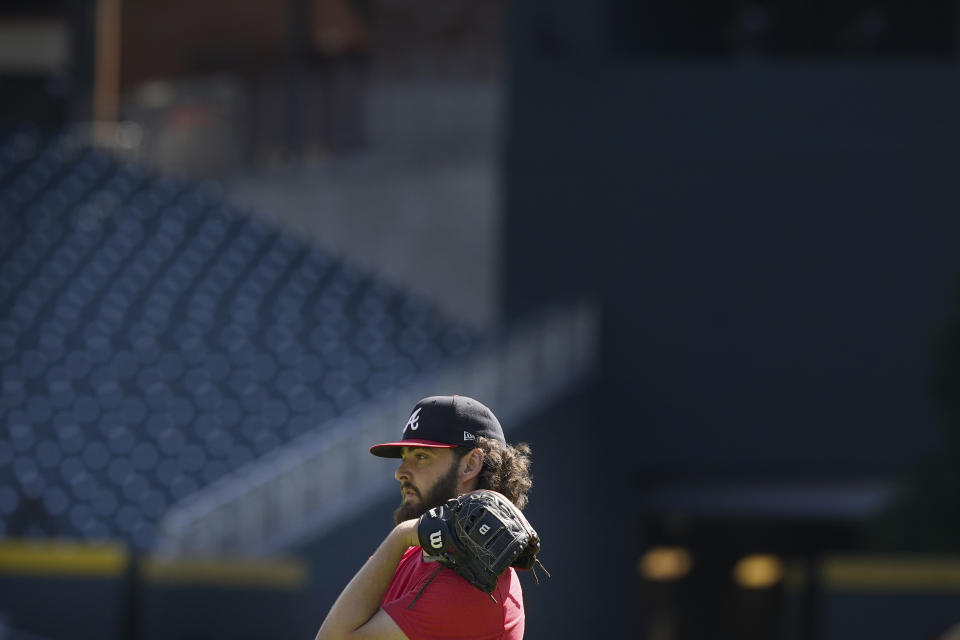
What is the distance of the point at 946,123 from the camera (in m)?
16.2

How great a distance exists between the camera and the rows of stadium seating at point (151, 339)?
14609 millimetres

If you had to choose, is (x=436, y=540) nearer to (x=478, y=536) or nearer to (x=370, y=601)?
(x=478, y=536)

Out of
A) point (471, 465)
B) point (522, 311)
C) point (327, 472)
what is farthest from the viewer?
point (522, 311)

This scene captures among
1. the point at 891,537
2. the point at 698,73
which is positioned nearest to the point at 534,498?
the point at 891,537

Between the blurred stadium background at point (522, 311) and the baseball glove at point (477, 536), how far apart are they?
9.01 metres

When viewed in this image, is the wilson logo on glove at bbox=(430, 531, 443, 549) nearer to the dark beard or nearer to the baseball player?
the baseball player

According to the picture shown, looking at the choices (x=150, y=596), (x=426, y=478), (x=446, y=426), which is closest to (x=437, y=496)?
(x=426, y=478)

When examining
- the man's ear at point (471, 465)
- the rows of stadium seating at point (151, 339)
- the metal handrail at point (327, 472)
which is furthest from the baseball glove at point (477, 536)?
the rows of stadium seating at point (151, 339)

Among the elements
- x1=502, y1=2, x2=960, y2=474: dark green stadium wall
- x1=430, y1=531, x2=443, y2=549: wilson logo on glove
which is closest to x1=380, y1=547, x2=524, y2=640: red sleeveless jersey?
x1=430, y1=531, x2=443, y2=549: wilson logo on glove

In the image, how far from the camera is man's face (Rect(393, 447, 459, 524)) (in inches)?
110

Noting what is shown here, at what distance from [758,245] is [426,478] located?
13.9 meters

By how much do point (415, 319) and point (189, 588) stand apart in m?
6.55

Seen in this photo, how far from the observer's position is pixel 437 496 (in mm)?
2812

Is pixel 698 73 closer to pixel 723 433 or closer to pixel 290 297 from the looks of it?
pixel 723 433
